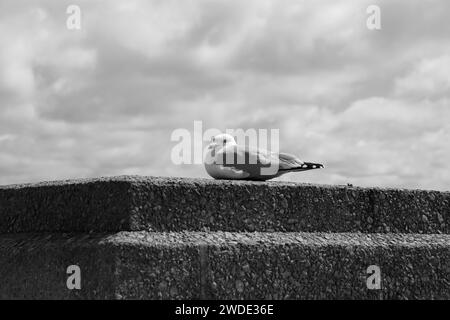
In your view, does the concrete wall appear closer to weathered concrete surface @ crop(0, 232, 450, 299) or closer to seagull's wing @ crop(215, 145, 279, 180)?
weathered concrete surface @ crop(0, 232, 450, 299)

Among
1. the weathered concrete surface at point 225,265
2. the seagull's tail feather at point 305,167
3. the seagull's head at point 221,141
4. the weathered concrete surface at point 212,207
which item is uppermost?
the seagull's head at point 221,141

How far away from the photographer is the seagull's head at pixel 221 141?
641 cm

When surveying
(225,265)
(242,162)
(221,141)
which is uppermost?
(221,141)

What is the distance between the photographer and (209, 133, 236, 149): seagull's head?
6408mm

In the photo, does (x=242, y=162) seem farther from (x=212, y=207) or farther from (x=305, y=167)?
(x=212, y=207)

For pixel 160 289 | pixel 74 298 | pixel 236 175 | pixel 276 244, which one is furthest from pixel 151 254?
pixel 236 175

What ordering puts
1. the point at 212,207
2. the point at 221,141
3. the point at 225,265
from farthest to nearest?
the point at 221,141 < the point at 212,207 < the point at 225,265

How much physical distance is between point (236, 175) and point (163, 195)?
3.67ft

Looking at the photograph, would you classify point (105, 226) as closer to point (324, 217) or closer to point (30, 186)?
point (30, 186)

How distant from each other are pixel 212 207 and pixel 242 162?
91cm

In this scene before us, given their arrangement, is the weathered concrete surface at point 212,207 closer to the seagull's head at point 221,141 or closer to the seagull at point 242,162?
the seagull at point 242,162

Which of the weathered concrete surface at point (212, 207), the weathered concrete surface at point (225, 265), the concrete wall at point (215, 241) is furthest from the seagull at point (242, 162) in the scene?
the weathered concrete surface at point (225, 265)

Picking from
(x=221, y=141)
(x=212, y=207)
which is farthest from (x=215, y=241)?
(x=221, y=141)

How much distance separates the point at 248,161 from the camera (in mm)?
6254
